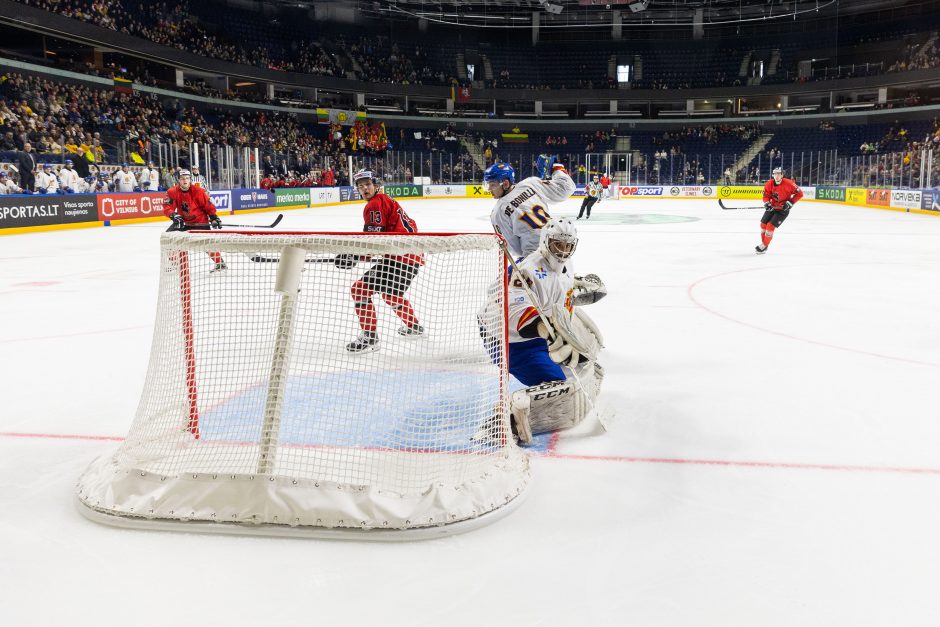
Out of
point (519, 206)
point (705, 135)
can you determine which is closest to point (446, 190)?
point (705, 135)

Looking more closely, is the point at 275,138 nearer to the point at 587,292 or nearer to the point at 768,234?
the point at 768,234

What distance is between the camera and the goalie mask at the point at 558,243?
4.00 meters

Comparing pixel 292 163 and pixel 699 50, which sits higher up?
pixel 699 50

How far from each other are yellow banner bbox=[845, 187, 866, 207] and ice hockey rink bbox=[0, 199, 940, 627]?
24527 millimetres

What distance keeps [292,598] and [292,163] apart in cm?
3085

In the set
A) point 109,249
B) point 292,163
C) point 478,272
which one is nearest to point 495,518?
point 478,272

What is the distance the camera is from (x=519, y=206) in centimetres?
554

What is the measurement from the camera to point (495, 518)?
2.99 meters

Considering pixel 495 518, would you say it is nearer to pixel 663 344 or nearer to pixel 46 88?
pixel 663 344

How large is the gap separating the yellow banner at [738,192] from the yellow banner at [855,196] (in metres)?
5.05

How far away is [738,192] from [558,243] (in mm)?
34173

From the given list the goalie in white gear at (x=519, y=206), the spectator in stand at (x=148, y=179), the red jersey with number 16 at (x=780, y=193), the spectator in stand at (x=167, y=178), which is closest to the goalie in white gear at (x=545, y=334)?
the goalie in white gear at (x=519, y=206)

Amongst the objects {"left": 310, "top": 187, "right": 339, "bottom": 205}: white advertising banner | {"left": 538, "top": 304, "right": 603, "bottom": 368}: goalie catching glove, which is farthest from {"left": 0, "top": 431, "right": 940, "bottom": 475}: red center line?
{"left": 310, "top": 187, "right": 339, "bottom": 205}: white advertising banner

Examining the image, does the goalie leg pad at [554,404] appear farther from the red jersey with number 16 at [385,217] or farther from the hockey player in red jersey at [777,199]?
the hockey player in red jersey at [777,199]
